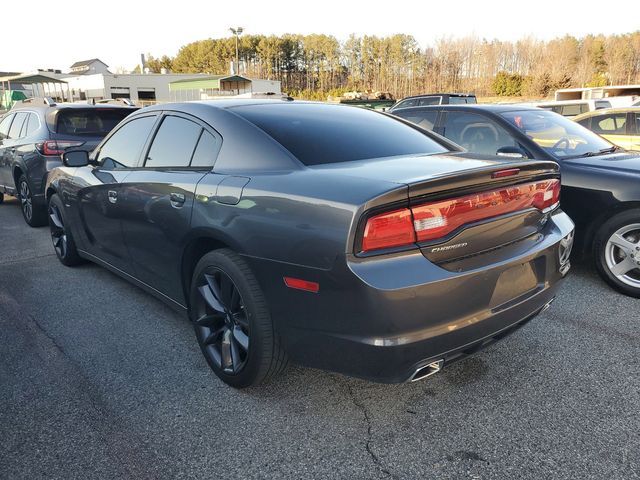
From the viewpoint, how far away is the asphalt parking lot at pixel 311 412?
6.80 ft

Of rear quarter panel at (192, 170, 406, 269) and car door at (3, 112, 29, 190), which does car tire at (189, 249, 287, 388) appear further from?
car door at (3, 112, 29, 190)

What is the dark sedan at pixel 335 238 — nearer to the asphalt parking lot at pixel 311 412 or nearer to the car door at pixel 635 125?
the asphalt parking lot at pixel 311 412

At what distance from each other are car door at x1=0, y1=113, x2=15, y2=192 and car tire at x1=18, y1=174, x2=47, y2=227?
57 cm

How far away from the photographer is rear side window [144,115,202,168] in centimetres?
301

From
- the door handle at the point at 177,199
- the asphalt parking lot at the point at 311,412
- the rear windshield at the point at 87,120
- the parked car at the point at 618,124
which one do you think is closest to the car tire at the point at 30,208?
the rear windshield at the point at 87,120

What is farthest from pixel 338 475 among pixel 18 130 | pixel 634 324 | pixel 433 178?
pixel 18 130

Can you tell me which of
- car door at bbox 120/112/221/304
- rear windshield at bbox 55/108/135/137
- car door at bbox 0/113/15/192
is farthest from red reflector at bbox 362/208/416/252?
car door at bbox 0/113/15/192

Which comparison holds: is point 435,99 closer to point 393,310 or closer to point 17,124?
point 17,124

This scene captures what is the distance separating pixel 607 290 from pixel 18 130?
7.93 meters

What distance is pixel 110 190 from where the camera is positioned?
3596mm

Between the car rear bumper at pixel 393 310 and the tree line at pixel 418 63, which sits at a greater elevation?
the tree line at pixel 418 63

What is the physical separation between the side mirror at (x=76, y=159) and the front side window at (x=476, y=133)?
3.46 meters

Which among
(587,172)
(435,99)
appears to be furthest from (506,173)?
(435,99)

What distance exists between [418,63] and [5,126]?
239 feet
